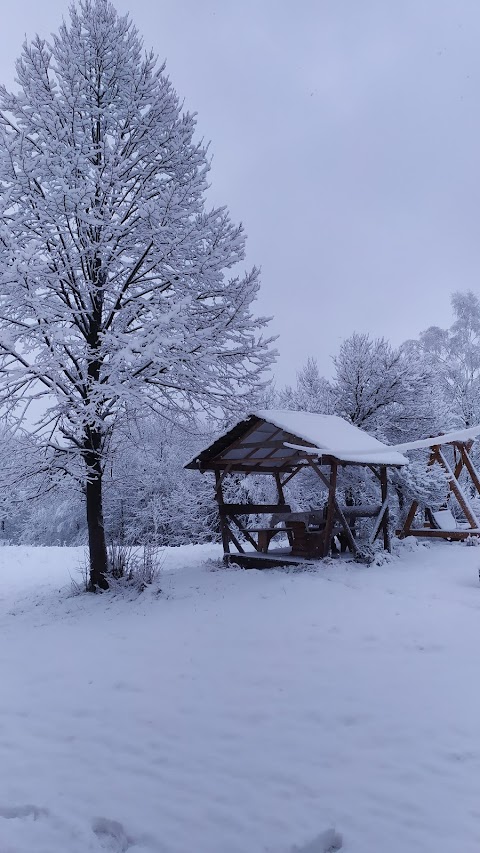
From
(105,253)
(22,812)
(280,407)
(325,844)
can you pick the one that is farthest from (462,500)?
(22,812)

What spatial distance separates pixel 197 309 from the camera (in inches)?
345

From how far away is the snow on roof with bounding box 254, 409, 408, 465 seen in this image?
934cm

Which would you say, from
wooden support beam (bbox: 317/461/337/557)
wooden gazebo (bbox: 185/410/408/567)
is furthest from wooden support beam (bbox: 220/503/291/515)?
wooden support beam (bbox: 317/461/337/557)

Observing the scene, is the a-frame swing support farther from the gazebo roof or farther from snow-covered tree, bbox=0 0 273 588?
snow-covered tree, bbox=0 0 273 588

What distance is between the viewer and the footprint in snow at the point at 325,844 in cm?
236

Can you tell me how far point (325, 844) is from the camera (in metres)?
2.39

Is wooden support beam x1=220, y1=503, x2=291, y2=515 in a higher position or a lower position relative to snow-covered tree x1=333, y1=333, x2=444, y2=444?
lower

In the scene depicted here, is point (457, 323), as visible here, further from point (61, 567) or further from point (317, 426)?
point (61, 567)

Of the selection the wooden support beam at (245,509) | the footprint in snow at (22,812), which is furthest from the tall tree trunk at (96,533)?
the footprint in snow at (22,812)

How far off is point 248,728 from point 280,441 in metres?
6.90

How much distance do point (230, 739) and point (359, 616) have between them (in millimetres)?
3014

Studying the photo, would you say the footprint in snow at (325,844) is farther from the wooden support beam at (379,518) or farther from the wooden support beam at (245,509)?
the wooden support beam at (379,518)

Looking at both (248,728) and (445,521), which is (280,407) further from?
(248,728)

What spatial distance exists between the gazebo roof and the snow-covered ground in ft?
11.1
